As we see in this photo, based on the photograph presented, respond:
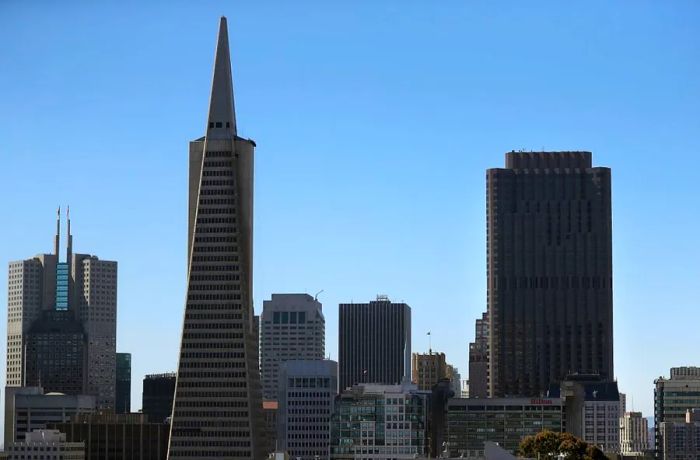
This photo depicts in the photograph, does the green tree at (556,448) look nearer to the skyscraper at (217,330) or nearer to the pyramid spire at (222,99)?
the skyscraper at (217,330)

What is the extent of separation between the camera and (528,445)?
162750mm

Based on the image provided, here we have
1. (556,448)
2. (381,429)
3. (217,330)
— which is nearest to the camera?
(556,448)

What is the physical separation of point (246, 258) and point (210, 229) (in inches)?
180

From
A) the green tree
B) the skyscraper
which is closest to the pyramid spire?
the skyscraper

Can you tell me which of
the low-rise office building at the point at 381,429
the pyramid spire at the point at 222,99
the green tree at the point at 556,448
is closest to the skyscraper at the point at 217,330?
the pyramid spire at the point at 222,99

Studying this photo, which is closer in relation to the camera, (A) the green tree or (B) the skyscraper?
(A) the green tree

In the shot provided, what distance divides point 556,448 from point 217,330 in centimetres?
4882

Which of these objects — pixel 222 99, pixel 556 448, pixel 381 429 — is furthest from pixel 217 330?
pixel 556 448

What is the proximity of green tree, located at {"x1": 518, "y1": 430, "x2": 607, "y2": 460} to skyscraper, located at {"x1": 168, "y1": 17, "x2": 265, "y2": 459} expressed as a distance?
3917cm

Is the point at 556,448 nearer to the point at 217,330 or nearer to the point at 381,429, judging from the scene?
the point at 381,429

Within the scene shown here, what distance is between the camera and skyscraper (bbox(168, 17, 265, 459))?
644 feet

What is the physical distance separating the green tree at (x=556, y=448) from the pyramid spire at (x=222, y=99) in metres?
49.1

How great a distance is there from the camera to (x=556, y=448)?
157 metres

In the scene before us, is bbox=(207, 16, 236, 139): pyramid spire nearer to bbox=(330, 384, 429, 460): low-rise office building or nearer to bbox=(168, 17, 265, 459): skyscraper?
bbox=(168, 17, 265, 459): skyscraper
